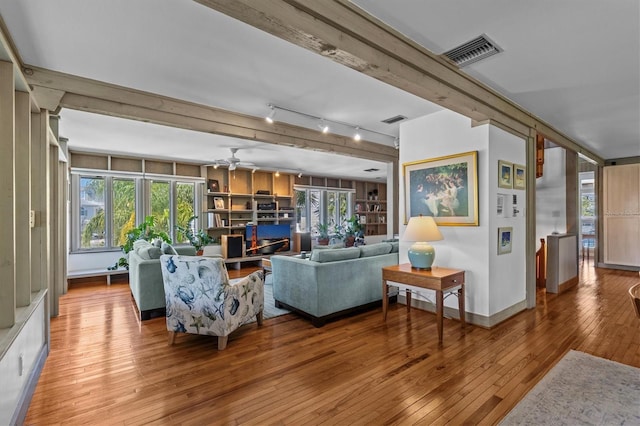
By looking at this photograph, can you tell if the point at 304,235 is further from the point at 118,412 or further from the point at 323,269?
the point at 118,412

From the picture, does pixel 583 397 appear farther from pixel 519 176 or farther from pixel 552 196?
pixel 552 196

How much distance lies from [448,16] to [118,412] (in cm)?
336

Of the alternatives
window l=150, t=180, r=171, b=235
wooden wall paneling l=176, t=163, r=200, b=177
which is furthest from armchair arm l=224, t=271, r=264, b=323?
wooden wall paneling l=176, t=163, r=200, b=177

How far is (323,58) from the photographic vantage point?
257cm

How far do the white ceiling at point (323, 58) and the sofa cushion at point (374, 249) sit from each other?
5.58 feet

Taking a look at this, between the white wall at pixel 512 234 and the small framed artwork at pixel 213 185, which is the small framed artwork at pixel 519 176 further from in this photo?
the small framed artwork at pixel 213 185

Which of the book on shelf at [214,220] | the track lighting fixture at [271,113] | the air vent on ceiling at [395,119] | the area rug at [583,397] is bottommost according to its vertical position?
the area rug at [583,397]

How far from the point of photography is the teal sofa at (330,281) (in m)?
3.68

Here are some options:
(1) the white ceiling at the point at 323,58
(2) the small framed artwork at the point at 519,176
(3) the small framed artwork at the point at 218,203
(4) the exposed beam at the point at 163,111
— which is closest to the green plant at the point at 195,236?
(3) the small framed artwork at the point at 218,203

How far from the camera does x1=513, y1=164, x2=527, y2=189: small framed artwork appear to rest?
395 centimetres

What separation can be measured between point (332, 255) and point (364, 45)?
2.42m

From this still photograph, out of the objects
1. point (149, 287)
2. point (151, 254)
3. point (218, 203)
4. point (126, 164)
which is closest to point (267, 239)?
point (218, 203)

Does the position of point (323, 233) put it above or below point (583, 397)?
above

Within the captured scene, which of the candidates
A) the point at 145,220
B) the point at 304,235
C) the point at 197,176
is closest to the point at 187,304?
the point at 145,220
